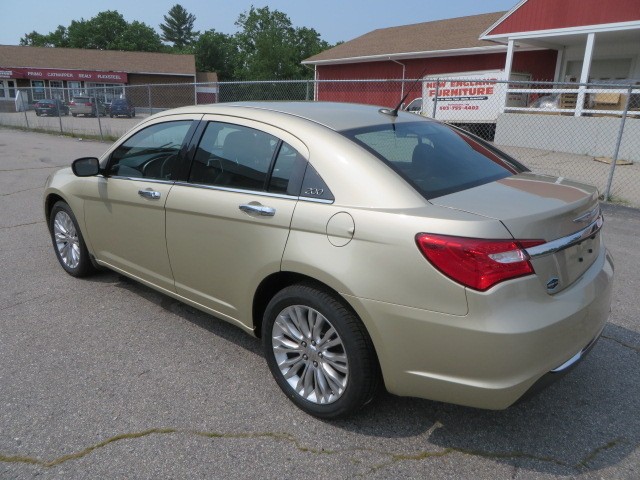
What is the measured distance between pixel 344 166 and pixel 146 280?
1.97 meters

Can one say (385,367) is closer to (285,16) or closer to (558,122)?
(558,122)

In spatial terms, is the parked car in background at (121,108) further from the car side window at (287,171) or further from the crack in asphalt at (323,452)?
the crack in asphalt at (323,452)

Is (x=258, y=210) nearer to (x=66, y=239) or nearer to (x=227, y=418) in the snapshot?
(x=227, y=418)

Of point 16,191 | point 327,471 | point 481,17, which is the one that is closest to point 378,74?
point 481,17

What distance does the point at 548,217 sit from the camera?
7.67 ft

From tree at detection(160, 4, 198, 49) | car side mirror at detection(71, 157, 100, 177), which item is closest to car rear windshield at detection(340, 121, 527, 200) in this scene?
car side mirror at detection(71, 157, 100, 177)

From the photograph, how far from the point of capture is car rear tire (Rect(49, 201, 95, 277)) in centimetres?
451

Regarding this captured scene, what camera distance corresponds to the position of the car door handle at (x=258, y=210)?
2.77m

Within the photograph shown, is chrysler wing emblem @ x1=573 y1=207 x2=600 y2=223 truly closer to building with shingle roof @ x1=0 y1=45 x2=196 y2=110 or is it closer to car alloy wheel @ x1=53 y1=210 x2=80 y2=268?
car alloy wheel @ x1=53 y1=210 x2=80 y2=268

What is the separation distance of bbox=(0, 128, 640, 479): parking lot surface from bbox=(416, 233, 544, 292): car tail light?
3.06 ft

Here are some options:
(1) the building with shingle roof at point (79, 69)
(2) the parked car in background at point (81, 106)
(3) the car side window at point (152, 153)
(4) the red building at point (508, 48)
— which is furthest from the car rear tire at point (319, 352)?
(1) the building with shingle roof at point (79, 69)

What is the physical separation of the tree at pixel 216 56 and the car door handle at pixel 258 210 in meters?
71.5

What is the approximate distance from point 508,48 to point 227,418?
58.3 ft

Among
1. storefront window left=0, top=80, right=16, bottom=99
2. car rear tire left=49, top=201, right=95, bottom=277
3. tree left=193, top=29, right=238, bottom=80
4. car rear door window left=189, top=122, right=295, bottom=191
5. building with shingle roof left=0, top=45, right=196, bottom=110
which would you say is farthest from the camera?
tree left=193, top=29, right=238, bottom=80
